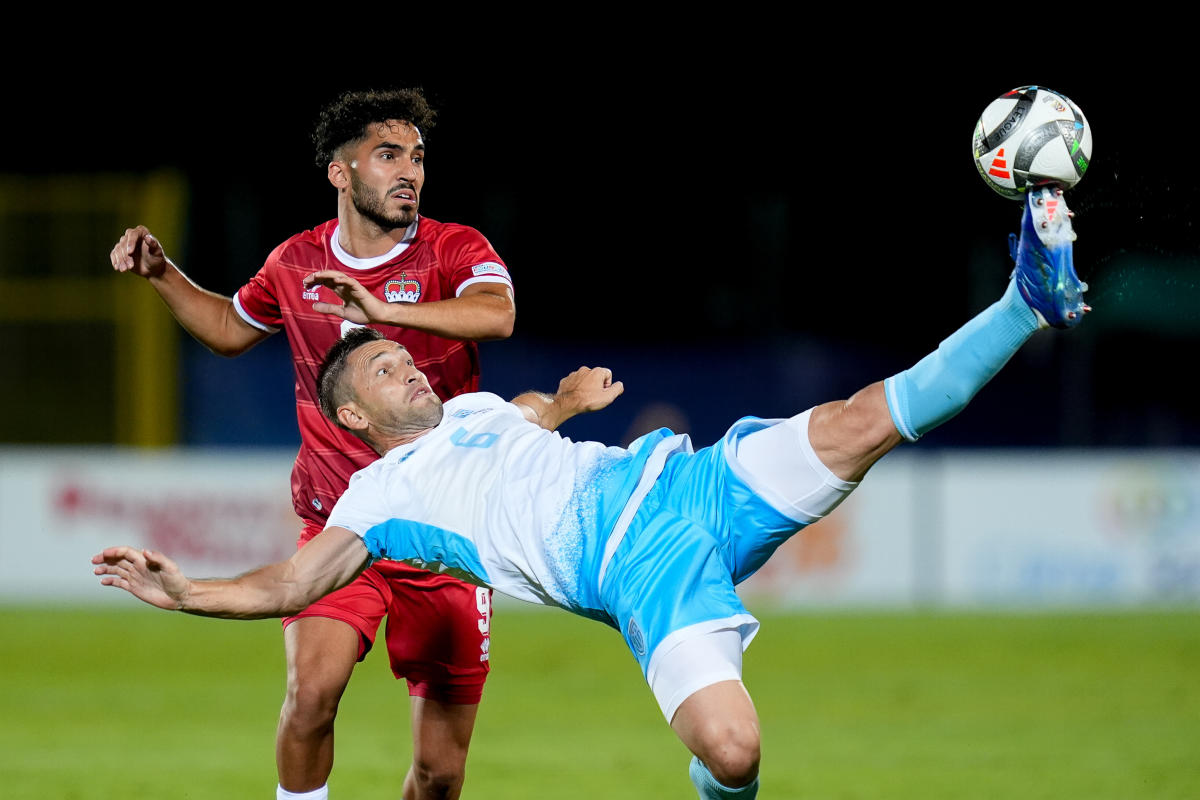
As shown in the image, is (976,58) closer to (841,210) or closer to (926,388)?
(841,210)

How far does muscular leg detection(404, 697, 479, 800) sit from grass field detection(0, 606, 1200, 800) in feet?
4.67

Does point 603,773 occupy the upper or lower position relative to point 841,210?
lower

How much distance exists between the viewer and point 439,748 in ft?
19.6

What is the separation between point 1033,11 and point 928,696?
18.0 meters

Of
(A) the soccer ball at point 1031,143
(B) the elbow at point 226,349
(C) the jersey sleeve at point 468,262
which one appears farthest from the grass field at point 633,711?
(A) the soccer ball at point 1031,143

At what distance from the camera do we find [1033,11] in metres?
25.7

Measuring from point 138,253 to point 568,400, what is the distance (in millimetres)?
1758

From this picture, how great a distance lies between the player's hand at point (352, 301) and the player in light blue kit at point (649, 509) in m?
0.25

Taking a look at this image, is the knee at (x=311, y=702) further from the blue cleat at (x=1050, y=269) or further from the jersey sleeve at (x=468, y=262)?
the blue cleat at (x=1050, y=269)

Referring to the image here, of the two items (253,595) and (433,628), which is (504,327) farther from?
(253,595)

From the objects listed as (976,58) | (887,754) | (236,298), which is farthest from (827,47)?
(236,298)

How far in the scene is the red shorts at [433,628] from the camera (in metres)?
5.90

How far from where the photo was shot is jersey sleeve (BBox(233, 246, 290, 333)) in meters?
6.04

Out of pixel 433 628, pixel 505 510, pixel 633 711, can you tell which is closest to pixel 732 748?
pixel 505 510
